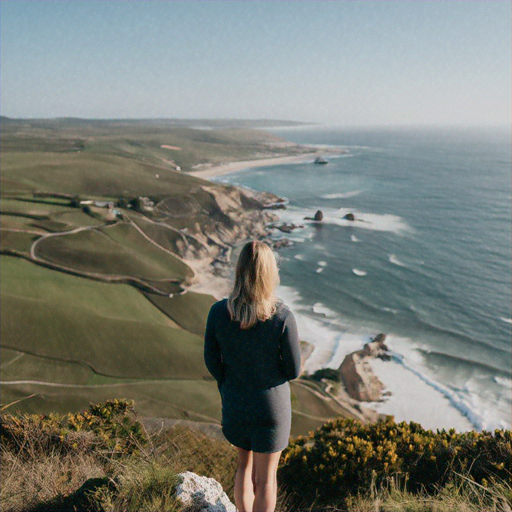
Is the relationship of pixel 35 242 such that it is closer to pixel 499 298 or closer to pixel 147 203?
pixel 147 203

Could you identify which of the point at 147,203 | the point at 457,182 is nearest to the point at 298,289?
the point at 147,203

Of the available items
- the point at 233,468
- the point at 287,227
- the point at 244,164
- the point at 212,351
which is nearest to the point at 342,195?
the point at 287,227

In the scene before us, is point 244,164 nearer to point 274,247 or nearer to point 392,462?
point 274,247

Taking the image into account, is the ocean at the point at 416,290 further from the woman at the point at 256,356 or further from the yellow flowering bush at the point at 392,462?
the woman at the point at 256,356

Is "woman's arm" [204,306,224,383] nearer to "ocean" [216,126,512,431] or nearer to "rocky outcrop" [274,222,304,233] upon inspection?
"ocean" [216,126,512,431]

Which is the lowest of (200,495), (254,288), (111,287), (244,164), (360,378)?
(360,378)

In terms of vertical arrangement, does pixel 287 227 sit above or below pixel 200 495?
below
